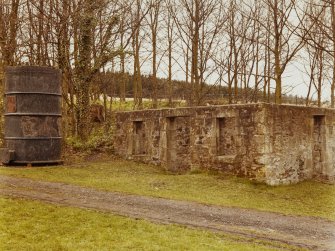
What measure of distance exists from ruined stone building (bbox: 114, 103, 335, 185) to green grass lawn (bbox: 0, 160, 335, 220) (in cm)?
52

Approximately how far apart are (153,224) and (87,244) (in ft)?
5.38

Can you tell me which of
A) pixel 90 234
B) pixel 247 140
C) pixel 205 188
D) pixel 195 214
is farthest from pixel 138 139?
pixel 90 234

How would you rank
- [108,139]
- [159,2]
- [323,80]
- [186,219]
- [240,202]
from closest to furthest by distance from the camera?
1. [186,219]
2. [240,202]
3. [108,139]
4. [159,2]
5. [323,80]

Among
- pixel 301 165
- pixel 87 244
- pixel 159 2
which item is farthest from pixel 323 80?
pixel 87 244

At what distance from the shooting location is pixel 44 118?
49.2 feet

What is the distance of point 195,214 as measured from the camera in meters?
9.09

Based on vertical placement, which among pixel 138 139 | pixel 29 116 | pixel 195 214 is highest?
pixel 29 116

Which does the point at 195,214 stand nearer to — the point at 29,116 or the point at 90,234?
the point at 90,234

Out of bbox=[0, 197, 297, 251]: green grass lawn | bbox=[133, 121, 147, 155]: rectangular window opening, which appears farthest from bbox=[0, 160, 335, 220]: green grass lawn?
bbox=[0, 197, 297, 251]: green grass lawn

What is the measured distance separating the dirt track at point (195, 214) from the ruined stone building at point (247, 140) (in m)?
3.81

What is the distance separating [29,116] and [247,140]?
6.88 meters

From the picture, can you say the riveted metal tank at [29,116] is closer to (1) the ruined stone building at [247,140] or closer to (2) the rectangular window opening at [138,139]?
(2) the rectangular window opening at [138,139]

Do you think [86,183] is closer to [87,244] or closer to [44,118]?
[44,118]

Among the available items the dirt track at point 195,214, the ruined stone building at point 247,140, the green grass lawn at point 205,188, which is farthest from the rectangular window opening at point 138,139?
the dirt track at point 195,214
